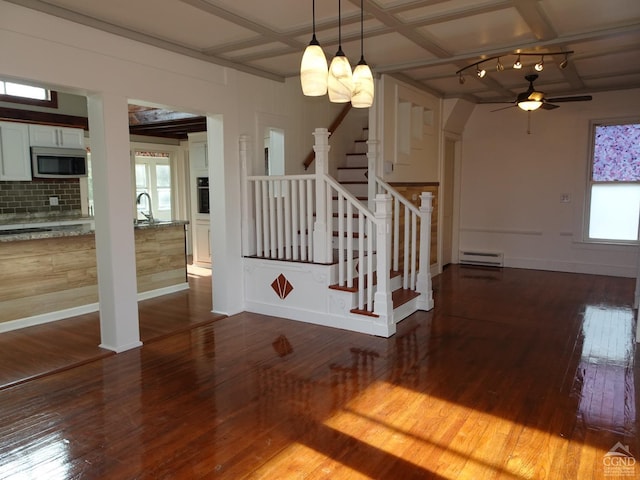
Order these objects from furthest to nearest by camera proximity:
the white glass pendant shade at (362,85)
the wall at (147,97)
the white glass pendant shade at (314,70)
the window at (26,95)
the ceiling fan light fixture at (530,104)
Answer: the window at (26,95), the ceiling fan light fixture at (530,104), the wall at (147,97), the white glass pendant shade at (362,85), the white glass pendant shade at (314,70)

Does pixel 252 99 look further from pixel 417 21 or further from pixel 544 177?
pixel 544 177

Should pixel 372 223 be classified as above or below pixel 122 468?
above

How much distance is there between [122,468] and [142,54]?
10.8ft

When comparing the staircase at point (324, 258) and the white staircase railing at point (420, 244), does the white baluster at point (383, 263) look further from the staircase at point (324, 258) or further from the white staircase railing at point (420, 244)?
the white staircase railing at point (420, 244)

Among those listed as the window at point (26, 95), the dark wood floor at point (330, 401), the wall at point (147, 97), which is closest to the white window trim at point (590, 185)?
the dark wood floor at point (330, 401)

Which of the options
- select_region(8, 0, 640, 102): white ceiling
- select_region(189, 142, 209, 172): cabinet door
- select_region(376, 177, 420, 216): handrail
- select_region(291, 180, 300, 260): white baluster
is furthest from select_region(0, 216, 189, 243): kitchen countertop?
select_region(376, 177, 420, 216): handrail

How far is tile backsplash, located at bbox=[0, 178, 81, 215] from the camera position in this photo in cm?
657

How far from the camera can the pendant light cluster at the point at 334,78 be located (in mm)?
2385

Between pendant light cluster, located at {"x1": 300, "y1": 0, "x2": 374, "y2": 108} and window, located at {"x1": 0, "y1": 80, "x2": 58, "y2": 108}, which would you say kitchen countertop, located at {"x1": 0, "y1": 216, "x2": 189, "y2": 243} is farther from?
pendant light cluster, located at {"x1": 300, "y1": 0, "x2": 374, "y2": 108}

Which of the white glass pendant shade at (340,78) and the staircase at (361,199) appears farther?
the staircase at (361,199)

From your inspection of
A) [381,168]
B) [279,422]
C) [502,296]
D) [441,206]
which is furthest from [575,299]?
[279,422]

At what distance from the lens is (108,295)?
13.2 ft

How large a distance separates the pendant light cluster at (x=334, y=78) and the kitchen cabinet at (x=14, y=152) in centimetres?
564

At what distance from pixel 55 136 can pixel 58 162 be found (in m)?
0.40
